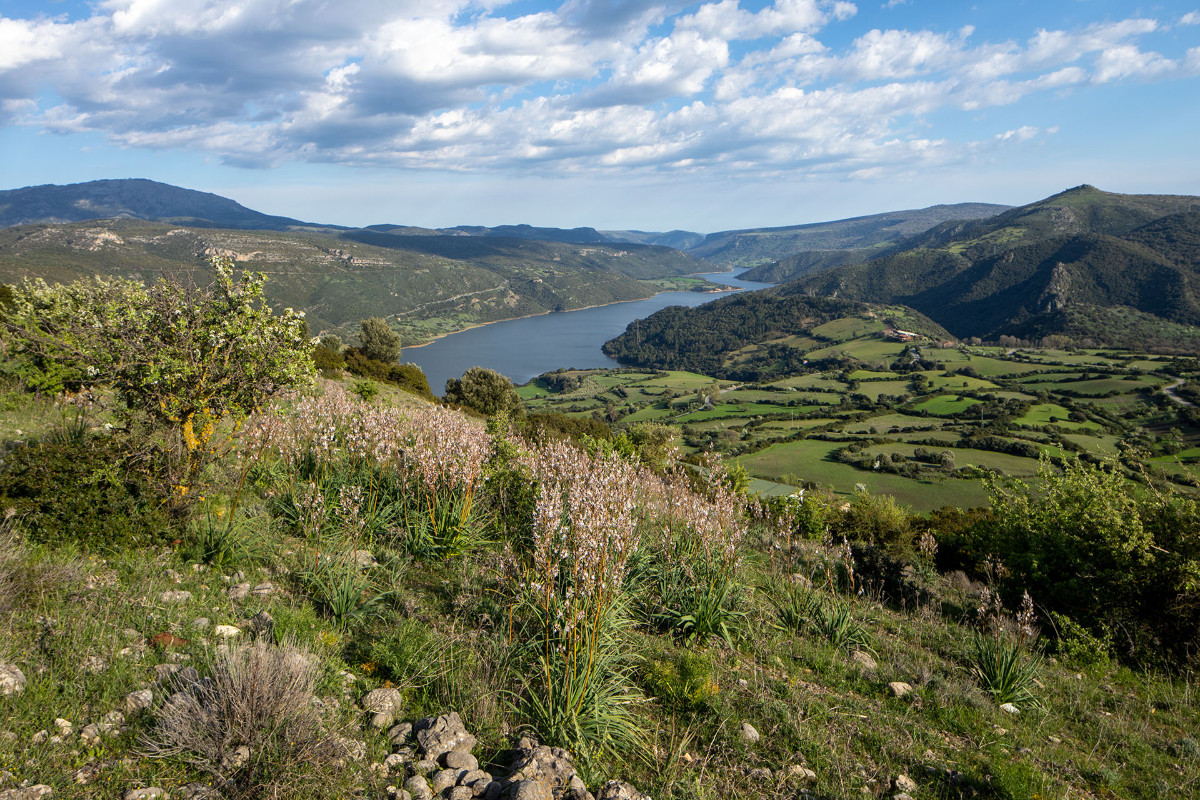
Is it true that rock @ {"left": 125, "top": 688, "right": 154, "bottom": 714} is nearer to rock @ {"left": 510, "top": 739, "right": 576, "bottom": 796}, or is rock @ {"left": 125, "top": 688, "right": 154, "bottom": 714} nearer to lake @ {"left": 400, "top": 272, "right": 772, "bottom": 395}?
rock @ {"left": 510, "top": 739, "right": 576, "bottom": 796}

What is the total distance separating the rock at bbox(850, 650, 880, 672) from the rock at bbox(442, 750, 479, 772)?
13.4 ft

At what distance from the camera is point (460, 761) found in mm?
3605

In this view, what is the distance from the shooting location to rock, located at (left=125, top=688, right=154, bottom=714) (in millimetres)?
3529

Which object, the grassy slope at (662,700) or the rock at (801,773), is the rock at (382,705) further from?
the rock at (801,773)

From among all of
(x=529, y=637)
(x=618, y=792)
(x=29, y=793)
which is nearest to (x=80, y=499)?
(x=29, y=793)

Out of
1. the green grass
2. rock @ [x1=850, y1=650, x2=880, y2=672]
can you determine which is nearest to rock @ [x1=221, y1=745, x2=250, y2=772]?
rock @ [x1=850, y1=650, x2=880, y2=672]

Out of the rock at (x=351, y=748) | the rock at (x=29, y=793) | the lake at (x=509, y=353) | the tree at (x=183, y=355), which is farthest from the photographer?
the lake at (x=509, y=353)

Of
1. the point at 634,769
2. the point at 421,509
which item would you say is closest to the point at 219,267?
the point at 421,509

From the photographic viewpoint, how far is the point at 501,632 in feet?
16.4

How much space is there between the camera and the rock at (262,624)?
453 centimetres

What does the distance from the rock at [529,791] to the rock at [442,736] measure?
57 centimetres

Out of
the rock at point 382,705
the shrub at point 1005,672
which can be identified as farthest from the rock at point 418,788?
the shrub at point 1005,672

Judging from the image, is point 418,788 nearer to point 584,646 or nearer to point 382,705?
point 382,705

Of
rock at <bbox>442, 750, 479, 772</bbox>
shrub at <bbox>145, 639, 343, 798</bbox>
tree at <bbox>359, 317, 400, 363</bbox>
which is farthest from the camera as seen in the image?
tree at <bbox>359, 317, 400, 363</bbox>
